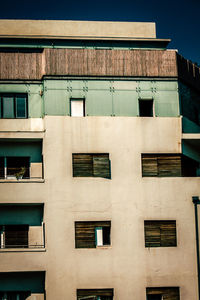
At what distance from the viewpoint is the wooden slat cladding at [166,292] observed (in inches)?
994

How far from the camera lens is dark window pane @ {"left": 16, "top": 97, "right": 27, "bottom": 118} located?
2711 cm

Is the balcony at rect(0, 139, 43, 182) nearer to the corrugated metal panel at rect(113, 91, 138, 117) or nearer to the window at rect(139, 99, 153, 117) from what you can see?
the corrugated metal panel at rect(113, 91, 138, 117)

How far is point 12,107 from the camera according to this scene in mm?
27109

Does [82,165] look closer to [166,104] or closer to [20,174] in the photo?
[20,174]

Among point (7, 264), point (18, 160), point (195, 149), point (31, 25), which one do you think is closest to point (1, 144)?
point (18, 160)

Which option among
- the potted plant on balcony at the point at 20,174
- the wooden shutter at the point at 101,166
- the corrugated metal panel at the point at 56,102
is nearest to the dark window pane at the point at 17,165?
the potted plant on balcony at the point at 20,174

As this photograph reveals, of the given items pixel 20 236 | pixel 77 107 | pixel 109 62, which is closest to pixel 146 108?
pixel 109 62

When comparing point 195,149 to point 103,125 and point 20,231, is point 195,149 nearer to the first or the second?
point 103,125

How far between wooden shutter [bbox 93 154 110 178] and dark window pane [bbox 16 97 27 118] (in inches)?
180

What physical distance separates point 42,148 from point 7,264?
6066 mm

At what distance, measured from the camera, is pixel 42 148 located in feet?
86.3

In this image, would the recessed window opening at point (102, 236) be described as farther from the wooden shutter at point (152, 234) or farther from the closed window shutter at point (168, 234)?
the closed window shutter at point (168, 234)

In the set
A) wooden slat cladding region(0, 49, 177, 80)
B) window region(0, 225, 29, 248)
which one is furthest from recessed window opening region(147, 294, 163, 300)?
wooden slat cladding region(0, 49, 177, 80)

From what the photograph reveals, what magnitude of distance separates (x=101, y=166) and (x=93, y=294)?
6.33 metres
